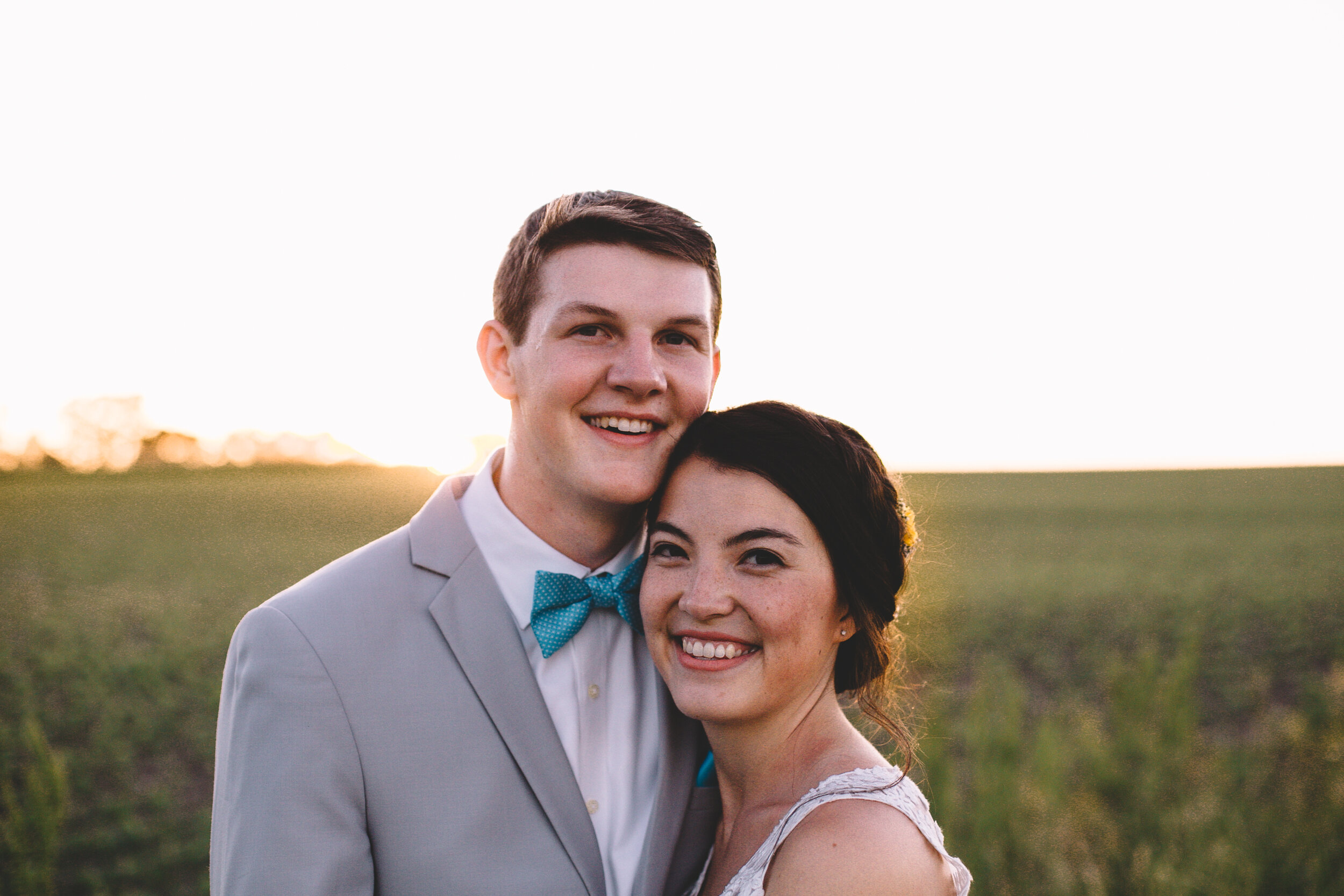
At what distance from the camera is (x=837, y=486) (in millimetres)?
2436

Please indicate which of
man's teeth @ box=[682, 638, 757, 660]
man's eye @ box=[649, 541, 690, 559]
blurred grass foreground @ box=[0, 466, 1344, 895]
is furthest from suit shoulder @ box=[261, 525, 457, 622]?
blurred grass foreground @ box=[0, 466, 1344, 895]

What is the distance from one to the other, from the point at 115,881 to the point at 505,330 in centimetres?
726

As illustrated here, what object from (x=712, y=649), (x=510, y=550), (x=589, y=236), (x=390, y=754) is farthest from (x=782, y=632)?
(x=589, y=236)

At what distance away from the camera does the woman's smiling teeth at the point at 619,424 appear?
2.47 m

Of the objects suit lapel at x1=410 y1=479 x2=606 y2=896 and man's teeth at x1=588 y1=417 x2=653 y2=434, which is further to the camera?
man's teeth at x1=588 y1=417 x2=653 y2=434

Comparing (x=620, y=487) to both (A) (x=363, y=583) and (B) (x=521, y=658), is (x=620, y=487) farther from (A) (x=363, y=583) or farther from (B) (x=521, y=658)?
(A) (x=363, y=583)

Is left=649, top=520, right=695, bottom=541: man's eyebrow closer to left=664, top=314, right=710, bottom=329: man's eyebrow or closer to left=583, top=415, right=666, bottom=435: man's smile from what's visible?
left=583, top=415, right=666, bottom=435: man's smile

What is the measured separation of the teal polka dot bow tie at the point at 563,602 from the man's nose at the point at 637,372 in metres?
0.57

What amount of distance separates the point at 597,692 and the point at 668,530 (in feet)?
1.70

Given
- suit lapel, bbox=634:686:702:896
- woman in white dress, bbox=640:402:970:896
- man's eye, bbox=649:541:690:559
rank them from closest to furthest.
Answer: woman in white dress, bbox=640:402:970:896
suit lapel, bbox=634:686:702:896
man's eye, bbox=649:541:690:559

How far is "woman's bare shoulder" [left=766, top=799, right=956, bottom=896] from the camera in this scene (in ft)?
6.85

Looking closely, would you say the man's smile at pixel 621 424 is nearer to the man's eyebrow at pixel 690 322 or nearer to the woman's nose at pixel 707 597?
the man's eyebrow at pixel 690 322

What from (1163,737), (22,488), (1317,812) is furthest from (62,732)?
(22,488)

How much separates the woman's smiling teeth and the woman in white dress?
14 centimetres
